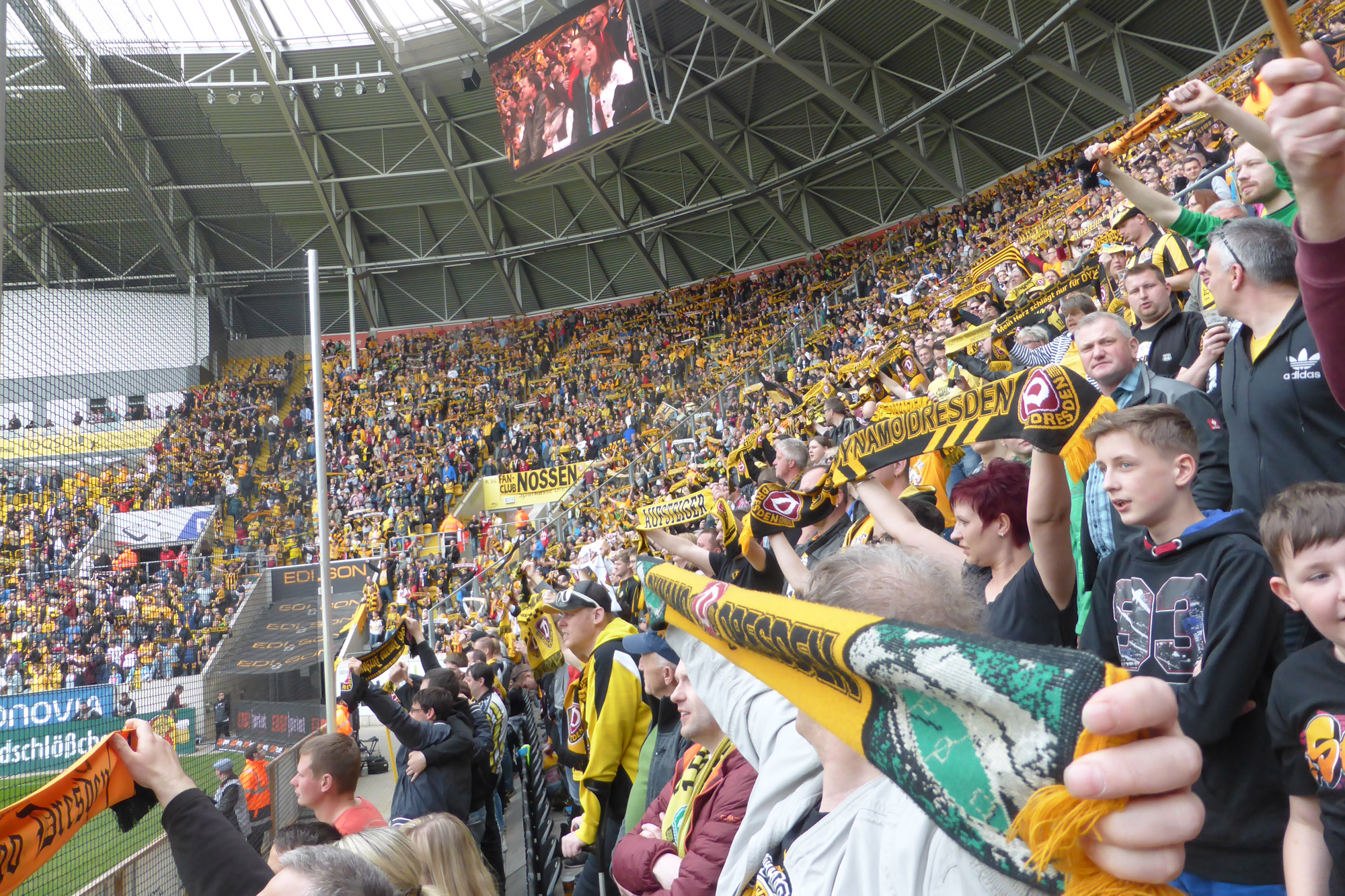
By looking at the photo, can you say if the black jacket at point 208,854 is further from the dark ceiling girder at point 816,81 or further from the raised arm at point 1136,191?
the dark ceiling girder at point 816,81

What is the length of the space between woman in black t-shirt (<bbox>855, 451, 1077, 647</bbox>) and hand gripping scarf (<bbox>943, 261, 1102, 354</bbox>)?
3.21 meters

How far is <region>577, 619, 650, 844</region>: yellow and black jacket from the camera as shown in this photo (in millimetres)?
3277

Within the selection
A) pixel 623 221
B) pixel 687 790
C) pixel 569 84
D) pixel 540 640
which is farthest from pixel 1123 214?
pixel 623 221

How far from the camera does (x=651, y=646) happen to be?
2.87m

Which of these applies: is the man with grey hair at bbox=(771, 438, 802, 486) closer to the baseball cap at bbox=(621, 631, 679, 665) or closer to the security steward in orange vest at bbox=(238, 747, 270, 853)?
the baseball cap at bbox=(621, 631, 679, 665)

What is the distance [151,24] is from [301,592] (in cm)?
1852

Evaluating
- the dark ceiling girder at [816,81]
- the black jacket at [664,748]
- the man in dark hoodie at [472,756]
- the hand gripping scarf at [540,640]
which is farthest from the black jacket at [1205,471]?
the dark ceiling girder at [816,81]

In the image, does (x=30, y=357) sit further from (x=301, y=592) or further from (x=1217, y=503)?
(x=1217, y=503)

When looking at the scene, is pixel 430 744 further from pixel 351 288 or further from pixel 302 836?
pixel 351 288

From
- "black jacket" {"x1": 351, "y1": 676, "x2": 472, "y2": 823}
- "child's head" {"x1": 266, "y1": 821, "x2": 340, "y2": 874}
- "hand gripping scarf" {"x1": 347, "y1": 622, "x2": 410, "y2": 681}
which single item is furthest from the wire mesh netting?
"child's head" {"x1": 266, "y1": 821, "x2": 340, "y2": 874}

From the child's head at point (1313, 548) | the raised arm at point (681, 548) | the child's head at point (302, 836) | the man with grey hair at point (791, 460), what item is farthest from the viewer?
the man with grey hair at point (791, 460)

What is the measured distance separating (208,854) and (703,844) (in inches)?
42.6

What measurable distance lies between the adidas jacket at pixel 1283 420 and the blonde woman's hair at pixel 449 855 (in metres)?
2.10

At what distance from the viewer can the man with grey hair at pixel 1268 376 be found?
1881 millimetres
